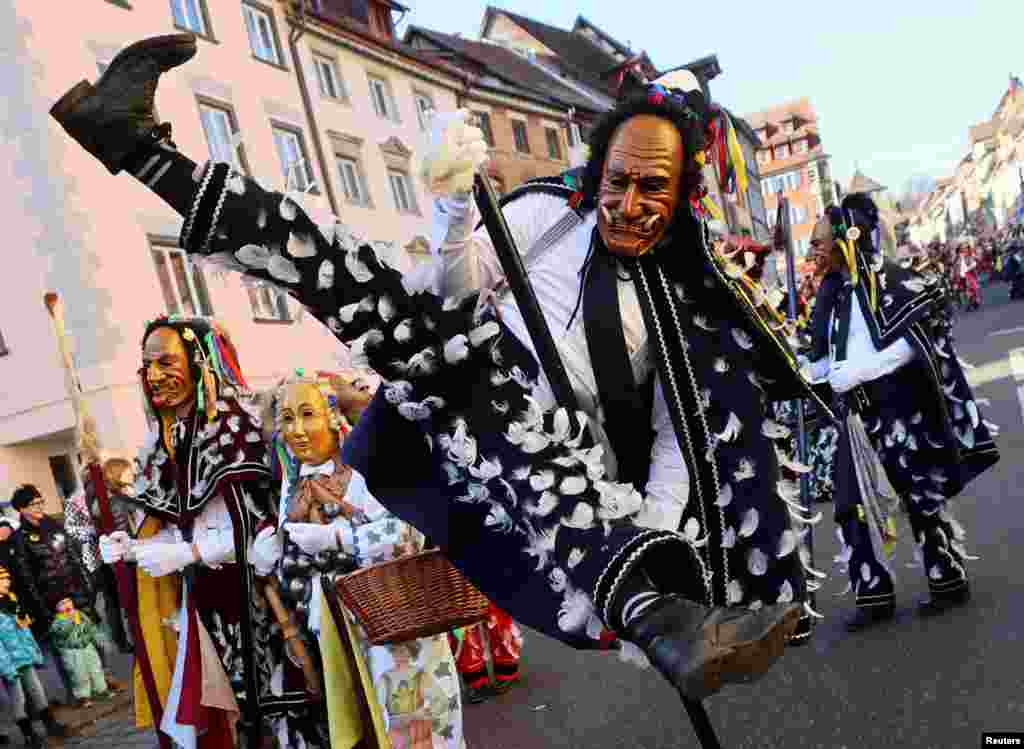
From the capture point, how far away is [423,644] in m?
4.07

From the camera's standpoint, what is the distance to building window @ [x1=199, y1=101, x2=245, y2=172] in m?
18.4

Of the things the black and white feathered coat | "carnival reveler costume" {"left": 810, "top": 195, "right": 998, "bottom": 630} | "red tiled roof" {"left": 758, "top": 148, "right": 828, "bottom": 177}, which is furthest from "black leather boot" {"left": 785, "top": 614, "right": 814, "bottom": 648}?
"red tiled roof" {"left": 758, "top": 148, "right": 828, "bottom": 177}

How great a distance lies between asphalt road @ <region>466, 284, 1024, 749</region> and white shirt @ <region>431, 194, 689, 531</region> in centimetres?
169

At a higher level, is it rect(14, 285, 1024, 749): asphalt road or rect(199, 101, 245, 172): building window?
rect(199, 101, 245, 172): building window

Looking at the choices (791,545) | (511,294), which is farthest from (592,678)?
(511,294)

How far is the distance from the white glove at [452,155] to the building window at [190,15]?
17.4 meters

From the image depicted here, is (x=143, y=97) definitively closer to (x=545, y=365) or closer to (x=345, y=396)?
(x=545, y=365)

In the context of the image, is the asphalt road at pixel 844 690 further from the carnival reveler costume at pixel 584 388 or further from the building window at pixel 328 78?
the building window at pixel 328 78

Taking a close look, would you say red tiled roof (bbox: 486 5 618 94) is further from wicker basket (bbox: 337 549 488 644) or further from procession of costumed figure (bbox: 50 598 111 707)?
wicker basket (bbox: 337 549 488 644)

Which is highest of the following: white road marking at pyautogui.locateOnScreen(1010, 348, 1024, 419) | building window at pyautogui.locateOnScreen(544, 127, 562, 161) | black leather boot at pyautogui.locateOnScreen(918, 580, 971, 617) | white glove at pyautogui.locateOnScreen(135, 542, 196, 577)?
building window at pyautogui.locateOnScreen(544, 127, 562, 161)

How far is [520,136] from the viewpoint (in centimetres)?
3406

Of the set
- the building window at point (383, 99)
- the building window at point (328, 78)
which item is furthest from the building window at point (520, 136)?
the building window at point (328, 78)

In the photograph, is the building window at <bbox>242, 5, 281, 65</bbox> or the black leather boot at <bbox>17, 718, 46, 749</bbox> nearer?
the black leather boot at <bbox>17, 718, 46, 749</bbox>

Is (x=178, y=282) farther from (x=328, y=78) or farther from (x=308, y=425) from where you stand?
(x=308, y=425)
